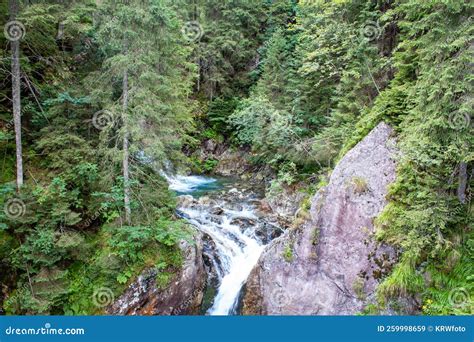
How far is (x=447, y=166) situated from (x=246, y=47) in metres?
24.0

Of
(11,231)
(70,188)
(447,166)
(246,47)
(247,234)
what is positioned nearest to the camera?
(447,166)

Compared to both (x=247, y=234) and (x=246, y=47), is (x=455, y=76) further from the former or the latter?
(x=246, y=47)

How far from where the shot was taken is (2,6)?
35.4 feet

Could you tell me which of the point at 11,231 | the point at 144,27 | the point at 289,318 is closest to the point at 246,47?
the point at 144,27

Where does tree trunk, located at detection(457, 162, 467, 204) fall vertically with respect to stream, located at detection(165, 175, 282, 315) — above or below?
above

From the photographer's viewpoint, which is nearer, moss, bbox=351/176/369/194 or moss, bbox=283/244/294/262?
moss, bbox=351/176/369/194
